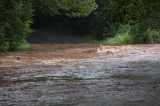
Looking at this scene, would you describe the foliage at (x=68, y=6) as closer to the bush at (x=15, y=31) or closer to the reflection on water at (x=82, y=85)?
the bush at (x=15, y=31)

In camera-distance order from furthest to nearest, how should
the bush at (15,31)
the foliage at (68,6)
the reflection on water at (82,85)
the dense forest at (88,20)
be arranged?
the foliage at (68,6) < the bush at (15,31) < the dense forest at (88,20) < the reflection on water at (82,85)

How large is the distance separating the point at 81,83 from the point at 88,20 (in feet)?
159

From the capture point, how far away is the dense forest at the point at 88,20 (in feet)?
50.8

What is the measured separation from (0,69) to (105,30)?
114 feet

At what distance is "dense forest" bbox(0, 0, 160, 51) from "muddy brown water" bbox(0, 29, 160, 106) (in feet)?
6.71

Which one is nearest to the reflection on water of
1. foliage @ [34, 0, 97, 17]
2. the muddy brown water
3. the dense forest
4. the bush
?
the muddy brown water

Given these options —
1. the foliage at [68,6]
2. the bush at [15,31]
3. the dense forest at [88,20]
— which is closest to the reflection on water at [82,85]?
the dense forest at [88,20]

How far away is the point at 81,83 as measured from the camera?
656 inches

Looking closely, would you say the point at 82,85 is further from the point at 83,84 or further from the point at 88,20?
the point at 88,20

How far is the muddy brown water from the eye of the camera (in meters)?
12.9

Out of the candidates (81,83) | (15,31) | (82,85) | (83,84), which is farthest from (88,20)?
(82,85)

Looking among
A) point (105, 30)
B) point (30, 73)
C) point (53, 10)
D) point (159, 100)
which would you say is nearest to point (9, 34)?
point (53, 10)

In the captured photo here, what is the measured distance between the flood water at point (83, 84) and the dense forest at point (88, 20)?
6.75 ft

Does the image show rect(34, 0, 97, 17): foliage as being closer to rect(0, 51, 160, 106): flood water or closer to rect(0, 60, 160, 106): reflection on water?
rect(0, 51, 160, 106): flood water
